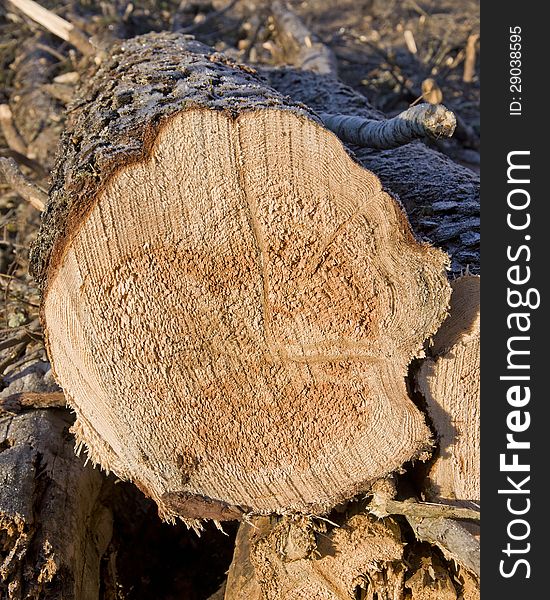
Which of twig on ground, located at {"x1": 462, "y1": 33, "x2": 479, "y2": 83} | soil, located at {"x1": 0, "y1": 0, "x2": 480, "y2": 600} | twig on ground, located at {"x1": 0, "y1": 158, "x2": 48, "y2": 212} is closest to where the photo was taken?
soil, located at {"x1": 0, "y1": 0, "x2": 480, "y2": 600}

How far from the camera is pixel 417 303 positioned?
1808 mm

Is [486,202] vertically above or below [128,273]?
above

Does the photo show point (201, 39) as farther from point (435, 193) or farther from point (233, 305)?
point (233, 305)

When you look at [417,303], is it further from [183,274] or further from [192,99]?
[192,99]

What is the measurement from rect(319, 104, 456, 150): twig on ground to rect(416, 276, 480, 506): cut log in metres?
0.48

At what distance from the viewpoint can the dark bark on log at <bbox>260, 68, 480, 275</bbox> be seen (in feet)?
7.71

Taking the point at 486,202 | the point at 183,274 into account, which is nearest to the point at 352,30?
the point at 486,202

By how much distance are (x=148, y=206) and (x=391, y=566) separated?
51.2 inches

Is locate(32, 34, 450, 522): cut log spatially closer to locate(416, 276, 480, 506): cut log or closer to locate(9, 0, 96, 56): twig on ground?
locate(416, 276, 480, 506): cut log

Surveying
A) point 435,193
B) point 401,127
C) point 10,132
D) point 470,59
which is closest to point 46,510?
point 401,127

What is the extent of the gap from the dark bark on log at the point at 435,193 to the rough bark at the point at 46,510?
1.50 m

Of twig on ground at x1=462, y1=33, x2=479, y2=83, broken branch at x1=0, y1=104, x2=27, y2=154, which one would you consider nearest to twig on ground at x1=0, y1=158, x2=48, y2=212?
broken branch at x1=0, y1=104, x2=27, y2=154

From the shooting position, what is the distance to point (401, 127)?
2172mm

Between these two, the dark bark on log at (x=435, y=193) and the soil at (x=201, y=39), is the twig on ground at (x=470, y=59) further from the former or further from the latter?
the dark bark on log at (x=435, y=193)
